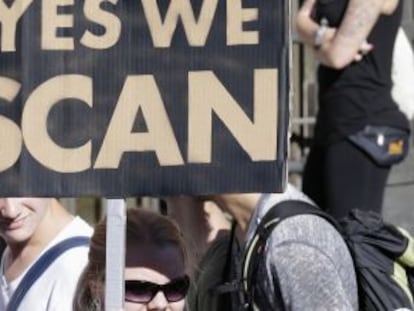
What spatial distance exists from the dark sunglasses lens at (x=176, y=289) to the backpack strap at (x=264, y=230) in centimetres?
41

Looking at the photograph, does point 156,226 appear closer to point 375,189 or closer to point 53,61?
point 53,61

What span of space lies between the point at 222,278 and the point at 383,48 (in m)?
1.68

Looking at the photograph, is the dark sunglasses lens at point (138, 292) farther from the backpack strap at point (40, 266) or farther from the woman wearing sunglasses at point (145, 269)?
the backpack strap at point (40, 266)

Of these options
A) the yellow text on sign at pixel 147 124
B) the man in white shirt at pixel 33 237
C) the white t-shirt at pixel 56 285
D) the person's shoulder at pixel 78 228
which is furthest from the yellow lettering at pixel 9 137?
the person's shoulder at pixel 78 228

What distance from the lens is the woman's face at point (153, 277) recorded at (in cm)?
377

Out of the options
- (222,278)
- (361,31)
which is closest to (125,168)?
(222,278)

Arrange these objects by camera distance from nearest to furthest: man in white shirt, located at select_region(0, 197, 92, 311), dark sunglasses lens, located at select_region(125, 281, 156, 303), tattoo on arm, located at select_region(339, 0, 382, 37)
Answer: dark sunglasses lens, located at select_region(125, 281, 156, 303), man in white shirt, located at select_region(0, 197, 92, 311), tattoo on arm, located at select_region(339, 0, 382, 37)

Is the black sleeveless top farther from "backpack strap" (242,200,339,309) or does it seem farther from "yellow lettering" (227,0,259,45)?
"yellow lettering" (227,0,259,45)

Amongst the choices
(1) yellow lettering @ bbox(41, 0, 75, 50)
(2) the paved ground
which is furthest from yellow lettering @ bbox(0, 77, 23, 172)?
(2) the paved ground

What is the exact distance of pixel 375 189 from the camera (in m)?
6.04

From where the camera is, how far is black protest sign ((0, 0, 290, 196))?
346 centimetres

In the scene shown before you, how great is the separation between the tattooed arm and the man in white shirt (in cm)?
167

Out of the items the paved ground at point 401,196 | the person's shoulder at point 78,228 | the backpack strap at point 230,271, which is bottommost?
the paved ground at point 401,196

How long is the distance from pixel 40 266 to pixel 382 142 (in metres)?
1.98
